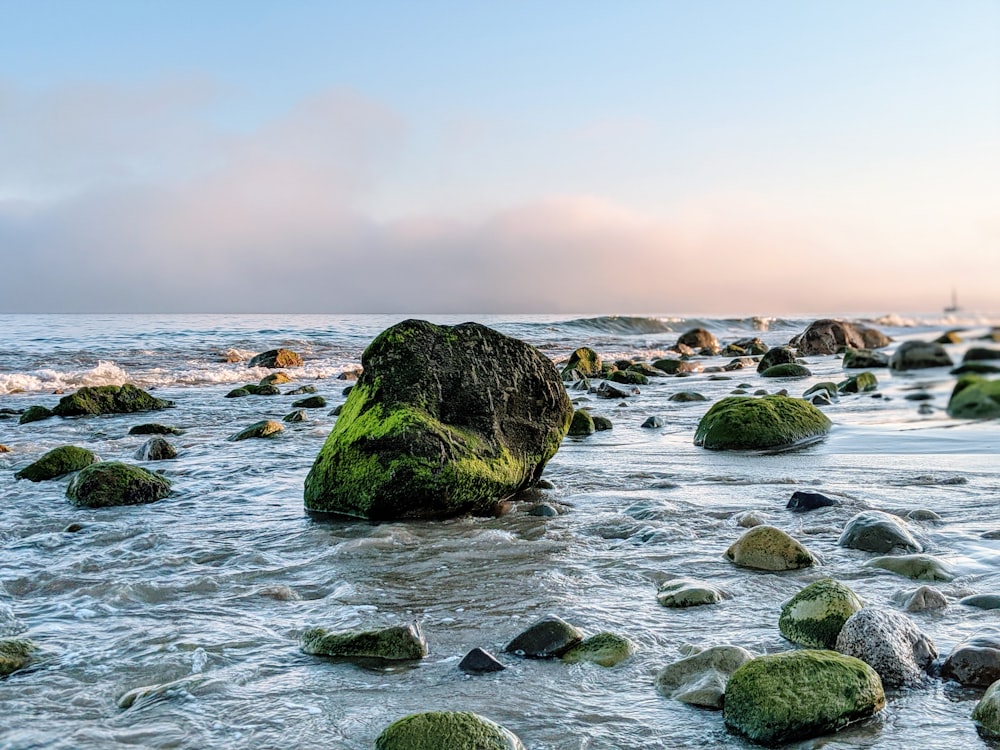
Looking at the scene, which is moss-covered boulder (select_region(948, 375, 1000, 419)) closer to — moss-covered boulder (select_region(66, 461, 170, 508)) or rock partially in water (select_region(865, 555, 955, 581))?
rock partially in water (select_region(865, 555, 955, 581))

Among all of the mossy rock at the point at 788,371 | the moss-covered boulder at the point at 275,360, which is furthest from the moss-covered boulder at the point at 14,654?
the moss-covered boulder at the point at 275,360

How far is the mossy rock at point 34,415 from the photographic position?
40.1 feet

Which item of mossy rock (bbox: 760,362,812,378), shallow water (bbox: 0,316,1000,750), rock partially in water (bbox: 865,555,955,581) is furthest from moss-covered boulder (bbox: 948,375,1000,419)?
mossy rock (bbox: 760,362,812,378)

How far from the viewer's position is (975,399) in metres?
1.23

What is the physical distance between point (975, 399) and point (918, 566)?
3364mm

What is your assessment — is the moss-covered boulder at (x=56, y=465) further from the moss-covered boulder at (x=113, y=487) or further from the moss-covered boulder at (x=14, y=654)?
the moss-covered boulder at (x=14, y=654)

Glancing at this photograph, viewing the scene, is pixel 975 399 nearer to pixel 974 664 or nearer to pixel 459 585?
pixel 974 664

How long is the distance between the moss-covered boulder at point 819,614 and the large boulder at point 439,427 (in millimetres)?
2870

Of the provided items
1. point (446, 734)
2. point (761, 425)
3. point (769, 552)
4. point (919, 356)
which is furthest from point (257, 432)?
point (919, 356)

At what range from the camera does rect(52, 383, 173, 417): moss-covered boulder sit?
1280 cm

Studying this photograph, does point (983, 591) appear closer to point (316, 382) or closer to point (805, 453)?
point (805, 453)

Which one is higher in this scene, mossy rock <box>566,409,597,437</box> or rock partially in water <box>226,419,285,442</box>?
mossy rock <box>566,409,597,437</box>

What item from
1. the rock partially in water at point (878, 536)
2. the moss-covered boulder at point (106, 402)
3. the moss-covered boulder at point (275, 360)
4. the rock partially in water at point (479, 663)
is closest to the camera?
the rock partially in water at point (479, 663)

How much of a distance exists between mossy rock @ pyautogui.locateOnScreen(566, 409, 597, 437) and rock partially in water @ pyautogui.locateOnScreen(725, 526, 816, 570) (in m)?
5.30
